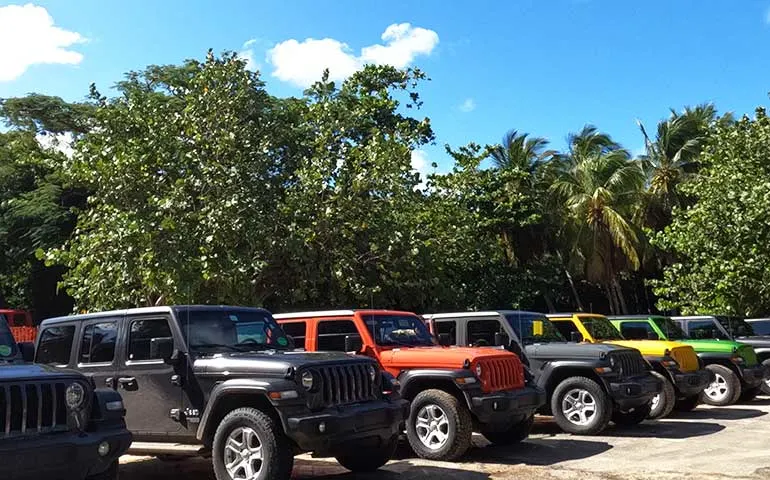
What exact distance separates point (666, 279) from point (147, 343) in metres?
17.0

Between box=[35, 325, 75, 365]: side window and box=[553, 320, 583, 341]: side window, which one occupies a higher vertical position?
box=[553, 320, 583, 341]: side window

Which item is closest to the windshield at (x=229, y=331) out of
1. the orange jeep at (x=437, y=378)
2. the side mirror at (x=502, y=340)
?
the orange jeep at (x=437, y=378)

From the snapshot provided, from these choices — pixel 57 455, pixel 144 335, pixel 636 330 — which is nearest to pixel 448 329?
pixel 636 330

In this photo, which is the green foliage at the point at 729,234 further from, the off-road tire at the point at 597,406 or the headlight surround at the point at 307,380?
the headlight surround at the point at 307,380

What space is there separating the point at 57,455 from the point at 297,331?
187 inches

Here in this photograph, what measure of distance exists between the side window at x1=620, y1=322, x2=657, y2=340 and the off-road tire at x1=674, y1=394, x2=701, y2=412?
1257mm

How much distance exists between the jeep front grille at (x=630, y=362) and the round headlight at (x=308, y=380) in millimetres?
5488

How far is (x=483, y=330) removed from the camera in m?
11.1

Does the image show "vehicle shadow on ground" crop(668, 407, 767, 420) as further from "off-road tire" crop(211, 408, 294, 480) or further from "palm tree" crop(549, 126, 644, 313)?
"palm tree" crop(549, 126, 644, 313)

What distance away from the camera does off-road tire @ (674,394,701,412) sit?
13.5 m

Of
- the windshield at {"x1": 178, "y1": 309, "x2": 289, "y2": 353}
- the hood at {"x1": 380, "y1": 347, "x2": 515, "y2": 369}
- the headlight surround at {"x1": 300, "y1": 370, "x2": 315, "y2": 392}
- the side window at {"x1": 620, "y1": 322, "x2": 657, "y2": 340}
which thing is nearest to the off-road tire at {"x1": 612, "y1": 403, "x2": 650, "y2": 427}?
the side window at {"x1": 620, "y1": 322, "x2": 657, "y2": 340}

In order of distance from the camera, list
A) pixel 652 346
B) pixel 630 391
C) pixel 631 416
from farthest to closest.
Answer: pixel 652 346 → pixel 631 416 → pixel 630 391

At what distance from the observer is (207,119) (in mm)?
16578

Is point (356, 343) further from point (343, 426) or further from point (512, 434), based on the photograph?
point (343, 426)
